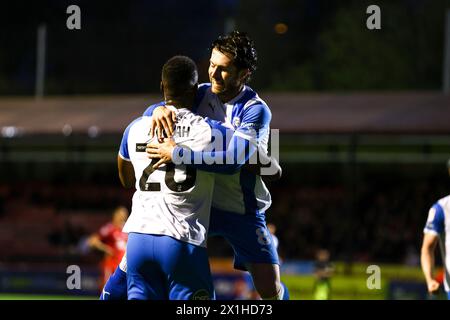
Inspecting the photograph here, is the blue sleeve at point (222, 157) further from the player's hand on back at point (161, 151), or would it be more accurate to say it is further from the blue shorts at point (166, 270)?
the blue shorts at point (166, 270)

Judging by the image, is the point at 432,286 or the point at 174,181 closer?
the point at 174,181

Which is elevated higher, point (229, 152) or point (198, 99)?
point (198, 99)

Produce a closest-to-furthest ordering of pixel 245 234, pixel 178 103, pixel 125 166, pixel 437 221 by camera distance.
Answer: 1. pixel 178 103
2. pixel 125 166
3. pixel 245 234
4. pixel 437 221

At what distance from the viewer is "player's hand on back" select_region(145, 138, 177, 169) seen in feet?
18.7

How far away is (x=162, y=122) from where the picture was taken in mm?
5789

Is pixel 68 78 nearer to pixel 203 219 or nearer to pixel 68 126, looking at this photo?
pixel 68 126

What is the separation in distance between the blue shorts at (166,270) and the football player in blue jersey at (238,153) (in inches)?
17.8

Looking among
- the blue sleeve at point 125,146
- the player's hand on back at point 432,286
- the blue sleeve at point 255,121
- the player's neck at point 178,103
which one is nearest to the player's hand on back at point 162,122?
the player's neck at point 178,103

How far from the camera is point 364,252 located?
23.2 metres

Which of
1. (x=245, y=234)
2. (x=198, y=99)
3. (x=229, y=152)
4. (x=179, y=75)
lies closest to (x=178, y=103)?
(x=179, y=75)

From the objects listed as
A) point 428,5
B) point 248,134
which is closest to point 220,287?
point 428,5

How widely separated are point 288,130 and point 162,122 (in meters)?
16.7

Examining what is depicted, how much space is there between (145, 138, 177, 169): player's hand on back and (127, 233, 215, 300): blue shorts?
16.2 inches

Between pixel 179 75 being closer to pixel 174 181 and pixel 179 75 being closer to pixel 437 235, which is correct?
pixel 174 181
